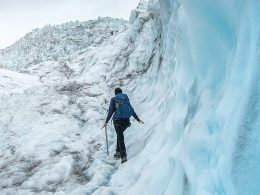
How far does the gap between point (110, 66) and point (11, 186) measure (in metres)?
13.7

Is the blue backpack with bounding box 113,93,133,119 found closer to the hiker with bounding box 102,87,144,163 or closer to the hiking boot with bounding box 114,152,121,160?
the hiker with bounding box 102,87,144,163

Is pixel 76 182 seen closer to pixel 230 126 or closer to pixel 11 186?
pixel 11 186

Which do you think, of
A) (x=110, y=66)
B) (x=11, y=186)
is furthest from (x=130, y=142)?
(x=110, y=66)

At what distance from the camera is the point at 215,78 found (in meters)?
6.55

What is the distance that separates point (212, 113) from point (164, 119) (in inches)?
162

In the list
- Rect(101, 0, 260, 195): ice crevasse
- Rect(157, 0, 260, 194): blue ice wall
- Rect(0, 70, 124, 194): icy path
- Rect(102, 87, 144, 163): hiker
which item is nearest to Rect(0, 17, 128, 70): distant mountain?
Rect(0, 70, 124, 194): icy path

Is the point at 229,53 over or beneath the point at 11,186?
over

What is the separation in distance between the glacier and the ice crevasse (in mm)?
14

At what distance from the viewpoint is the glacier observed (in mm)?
5305

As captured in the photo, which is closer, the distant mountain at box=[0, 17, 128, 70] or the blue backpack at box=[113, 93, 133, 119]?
the blue backpack at box=[113, 93, 133, 119]

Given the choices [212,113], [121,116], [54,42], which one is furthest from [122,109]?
[54,42]

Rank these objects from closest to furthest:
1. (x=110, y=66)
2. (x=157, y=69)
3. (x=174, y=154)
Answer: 1. (x=174, y=154)
2. (x=157, y=69)
3. (x=110, y=66)

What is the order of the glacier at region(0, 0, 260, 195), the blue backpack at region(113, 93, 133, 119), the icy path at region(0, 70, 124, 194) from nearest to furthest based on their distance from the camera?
the glacier at region(0, 0, 260, 195) → the icy path at region(0, 70, 124, 194) → the blue backpack at region(113, 93, 133, 119)

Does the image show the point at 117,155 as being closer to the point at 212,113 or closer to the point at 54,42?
the point at 212,113
